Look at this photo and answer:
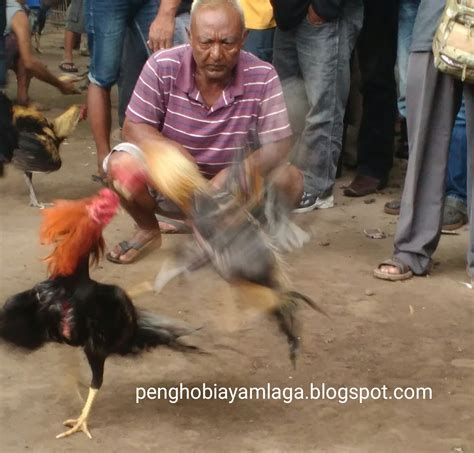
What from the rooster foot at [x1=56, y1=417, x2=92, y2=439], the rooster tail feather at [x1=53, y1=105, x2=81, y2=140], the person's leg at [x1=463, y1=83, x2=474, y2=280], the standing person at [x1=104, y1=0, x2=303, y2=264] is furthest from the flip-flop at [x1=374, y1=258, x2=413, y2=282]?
the rooster tail feather at [x1=53, y1=105, x2=81, y2=140]

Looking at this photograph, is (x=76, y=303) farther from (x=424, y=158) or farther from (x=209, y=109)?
(x=424, y=158)

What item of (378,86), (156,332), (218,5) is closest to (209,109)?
(218,5)

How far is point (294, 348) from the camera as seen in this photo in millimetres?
3840

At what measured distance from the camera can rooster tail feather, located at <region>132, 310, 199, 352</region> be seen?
3.61 meters

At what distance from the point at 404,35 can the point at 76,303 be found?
10.4 feet

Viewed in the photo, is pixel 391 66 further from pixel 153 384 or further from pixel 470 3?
pixel 153 384

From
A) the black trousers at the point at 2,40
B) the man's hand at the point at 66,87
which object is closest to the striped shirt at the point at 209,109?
the black trousers at the point at 2,40

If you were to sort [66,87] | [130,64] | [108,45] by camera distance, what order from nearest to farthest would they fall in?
[108,45] < [130,64] < [66,87]

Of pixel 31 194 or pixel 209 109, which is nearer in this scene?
pixel 209 109

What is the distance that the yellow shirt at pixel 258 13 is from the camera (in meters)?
5.88

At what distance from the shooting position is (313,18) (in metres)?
5.67

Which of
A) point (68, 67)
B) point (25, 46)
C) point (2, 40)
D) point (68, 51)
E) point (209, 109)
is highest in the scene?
point (209, 109)

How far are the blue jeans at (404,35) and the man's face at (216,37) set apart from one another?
1.61m

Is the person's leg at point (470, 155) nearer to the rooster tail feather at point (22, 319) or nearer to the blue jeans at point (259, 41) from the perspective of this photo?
the blue jeans at point (259, 41)
